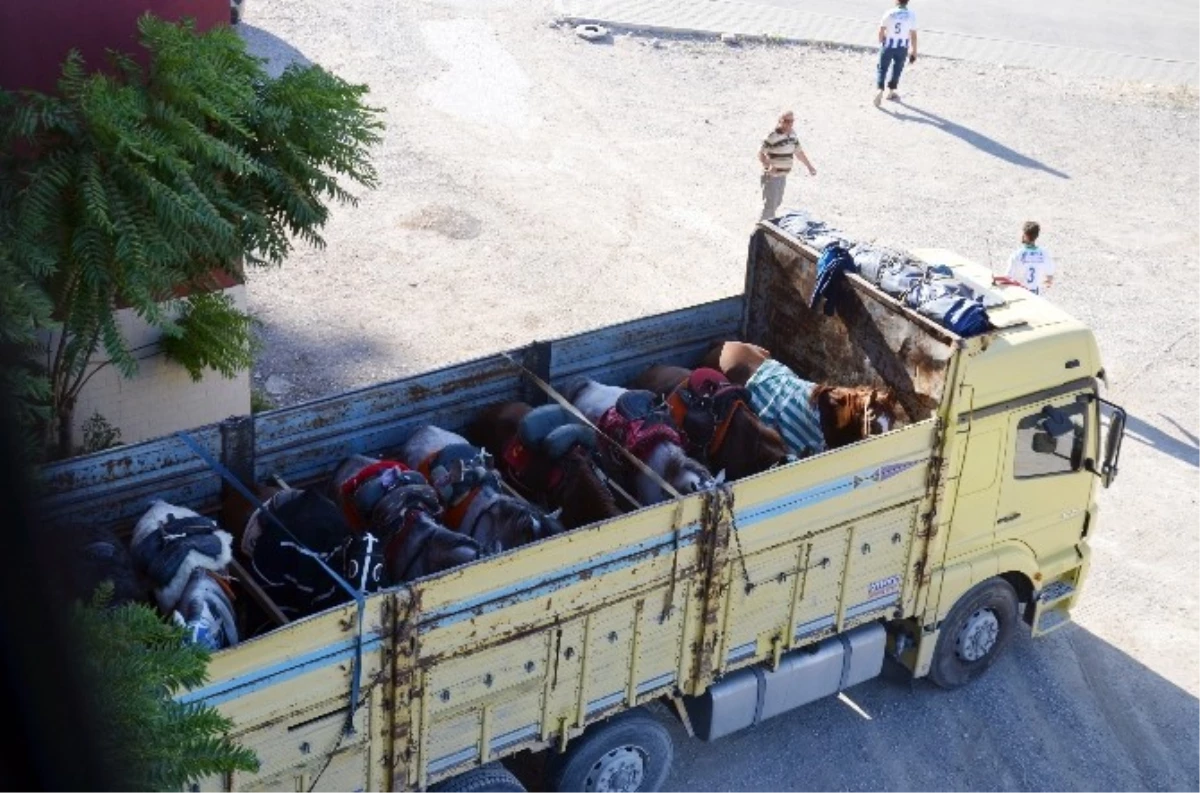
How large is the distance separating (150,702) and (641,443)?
14.9 feet

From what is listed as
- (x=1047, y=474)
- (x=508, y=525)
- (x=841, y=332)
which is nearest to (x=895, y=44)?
(x=841, y=332)

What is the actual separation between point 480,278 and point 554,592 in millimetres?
8745

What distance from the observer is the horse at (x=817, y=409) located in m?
9.95

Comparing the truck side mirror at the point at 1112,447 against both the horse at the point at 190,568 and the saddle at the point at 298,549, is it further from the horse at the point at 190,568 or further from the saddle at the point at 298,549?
the horse at the point at 190,568

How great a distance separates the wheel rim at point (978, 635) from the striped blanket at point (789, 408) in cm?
169

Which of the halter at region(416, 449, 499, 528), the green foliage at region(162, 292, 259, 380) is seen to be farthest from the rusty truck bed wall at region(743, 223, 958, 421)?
the green foliage at region(162, 292, 259, 380)

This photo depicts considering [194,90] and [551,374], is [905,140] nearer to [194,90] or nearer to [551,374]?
[551,374]

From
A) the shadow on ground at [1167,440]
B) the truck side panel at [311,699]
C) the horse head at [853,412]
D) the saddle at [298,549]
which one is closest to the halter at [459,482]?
the saddle at [298,549]

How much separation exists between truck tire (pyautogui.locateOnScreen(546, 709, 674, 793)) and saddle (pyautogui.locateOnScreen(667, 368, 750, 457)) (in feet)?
5.79

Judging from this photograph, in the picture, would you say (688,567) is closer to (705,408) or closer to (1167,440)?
(705,408)

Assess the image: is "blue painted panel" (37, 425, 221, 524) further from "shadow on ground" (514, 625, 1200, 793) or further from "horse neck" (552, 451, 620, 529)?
"shadow on ground" (514, 625, 1200, 793)

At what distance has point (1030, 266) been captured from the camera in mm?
14359

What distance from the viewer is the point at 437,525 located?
28.2ft

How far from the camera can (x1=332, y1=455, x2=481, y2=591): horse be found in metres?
8.27
